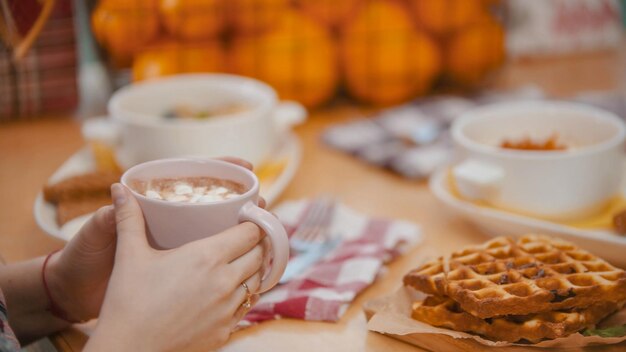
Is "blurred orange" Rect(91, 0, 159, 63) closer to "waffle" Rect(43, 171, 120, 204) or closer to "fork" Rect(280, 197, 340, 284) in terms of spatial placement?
"waffle" Rect(43, 171, 120, 204)

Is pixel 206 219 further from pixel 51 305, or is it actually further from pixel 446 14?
pixel 446 14

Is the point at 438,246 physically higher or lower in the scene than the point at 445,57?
lower

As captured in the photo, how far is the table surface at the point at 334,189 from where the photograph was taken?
664 mm

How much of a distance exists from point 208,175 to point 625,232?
43cm

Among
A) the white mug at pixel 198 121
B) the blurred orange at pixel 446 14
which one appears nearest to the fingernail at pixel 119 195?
the white mug at pixel 198 121

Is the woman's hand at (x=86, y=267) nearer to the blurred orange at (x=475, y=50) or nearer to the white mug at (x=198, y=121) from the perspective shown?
the white mug at (x=198, y=121)

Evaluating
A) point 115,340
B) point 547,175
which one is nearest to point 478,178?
point 547,175

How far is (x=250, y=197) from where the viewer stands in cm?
55

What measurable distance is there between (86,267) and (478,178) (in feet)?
1.39

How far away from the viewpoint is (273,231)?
0.54 metres

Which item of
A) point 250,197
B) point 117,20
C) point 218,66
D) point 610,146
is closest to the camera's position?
point 250,197

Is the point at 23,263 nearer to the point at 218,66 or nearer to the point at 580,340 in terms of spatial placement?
the point at 580,340

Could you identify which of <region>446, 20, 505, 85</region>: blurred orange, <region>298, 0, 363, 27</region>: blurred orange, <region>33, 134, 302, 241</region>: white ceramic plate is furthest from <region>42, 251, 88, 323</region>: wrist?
<region>446, 20, 505, 85</region>: blurred orange

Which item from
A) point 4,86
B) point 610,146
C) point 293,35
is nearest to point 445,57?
point 293,35
